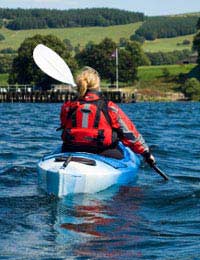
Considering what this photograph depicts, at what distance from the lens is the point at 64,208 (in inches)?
389

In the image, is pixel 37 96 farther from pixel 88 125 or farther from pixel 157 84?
pixel 88 125

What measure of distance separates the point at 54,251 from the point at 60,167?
3032 millimetres

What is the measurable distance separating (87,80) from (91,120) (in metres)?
0.59

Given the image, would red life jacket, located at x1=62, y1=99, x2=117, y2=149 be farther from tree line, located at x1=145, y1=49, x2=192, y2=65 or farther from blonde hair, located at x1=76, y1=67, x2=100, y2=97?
tree line, located at x1=145, y1=49, x2=192, y2=65

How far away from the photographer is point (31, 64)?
106 m

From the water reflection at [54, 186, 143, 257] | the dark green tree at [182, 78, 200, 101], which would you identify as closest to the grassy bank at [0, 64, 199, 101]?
the dark green tree at [182, 78, 200, 101]

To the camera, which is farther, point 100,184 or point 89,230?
point 100,184

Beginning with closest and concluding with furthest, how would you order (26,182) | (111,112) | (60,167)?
1. (60,167)
2. (111,112)
3. (26,182)

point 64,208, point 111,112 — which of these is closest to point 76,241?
point 64,208

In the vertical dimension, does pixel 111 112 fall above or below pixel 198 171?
above

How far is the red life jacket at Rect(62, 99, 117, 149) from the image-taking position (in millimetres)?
11219

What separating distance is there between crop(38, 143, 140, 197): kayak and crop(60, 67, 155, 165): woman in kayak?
24cm

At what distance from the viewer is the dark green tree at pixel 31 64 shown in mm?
105438

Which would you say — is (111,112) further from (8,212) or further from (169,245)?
(169,245)
